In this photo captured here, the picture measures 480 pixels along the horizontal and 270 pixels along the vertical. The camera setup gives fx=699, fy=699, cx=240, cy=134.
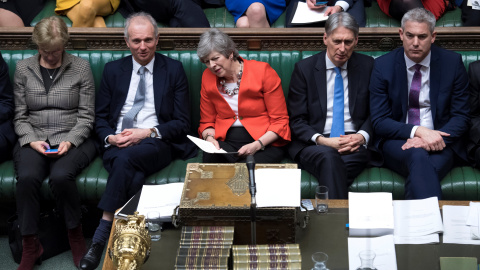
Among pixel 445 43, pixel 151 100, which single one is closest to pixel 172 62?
pixel 151 100

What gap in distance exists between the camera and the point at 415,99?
4.12 meters

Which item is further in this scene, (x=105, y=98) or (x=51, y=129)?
(x=105, y=98)

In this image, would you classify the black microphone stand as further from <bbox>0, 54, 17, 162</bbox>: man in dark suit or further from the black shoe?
<bbox>0, 54, 17, 162</bbox>: man in dark suit

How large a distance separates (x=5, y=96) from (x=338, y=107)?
6.61 feet

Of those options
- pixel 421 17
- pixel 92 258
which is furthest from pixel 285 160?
pixel 92 258

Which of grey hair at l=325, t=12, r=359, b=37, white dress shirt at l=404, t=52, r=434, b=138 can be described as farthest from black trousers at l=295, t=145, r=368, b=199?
grey hair at l=325, t=12, r=359, b=37

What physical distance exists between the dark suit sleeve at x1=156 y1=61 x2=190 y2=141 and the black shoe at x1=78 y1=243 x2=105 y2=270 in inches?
32.9

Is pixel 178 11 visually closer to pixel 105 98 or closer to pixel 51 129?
pixel 105 98

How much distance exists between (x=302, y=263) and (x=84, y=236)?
197 cm

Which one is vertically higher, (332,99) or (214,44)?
(214,44)

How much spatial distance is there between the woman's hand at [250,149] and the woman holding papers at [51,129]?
0.91 meters

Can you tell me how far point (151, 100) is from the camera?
14.1 feet

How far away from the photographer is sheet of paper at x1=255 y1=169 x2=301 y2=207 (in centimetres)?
289

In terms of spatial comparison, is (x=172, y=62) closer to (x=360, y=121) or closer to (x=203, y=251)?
(x=360, y=121)
